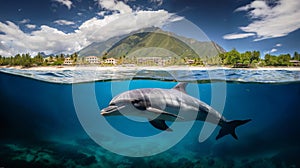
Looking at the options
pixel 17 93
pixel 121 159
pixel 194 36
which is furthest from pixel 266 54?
pixel 17 93

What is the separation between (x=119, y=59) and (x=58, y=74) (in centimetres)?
546

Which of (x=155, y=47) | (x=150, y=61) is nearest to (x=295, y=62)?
(x=155, y=47)

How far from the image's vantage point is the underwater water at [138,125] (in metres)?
11.0

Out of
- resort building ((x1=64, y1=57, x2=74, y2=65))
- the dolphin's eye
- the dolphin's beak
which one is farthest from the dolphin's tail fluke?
resort building ((x1=64, y1=57, x2=74, y2=65))

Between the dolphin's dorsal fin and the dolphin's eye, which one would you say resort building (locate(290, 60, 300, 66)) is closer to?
the dolphin's dorsal fin

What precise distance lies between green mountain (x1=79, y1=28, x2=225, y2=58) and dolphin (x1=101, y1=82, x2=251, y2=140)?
3817 mm

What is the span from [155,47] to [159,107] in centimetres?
645

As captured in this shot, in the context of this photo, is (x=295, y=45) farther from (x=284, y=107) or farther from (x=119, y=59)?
(x=284, y=107)

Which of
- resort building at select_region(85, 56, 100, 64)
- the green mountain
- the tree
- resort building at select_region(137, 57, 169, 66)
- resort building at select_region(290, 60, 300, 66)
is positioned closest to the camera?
the green mountain

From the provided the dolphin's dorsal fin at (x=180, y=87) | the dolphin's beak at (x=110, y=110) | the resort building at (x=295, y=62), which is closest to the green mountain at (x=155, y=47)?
the dolphin's dorsal fin at (x=180, y=87)

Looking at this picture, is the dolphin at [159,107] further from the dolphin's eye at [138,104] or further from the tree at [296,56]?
the tree at [296,56]

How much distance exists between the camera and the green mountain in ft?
26.9

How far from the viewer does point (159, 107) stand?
398 centimetres

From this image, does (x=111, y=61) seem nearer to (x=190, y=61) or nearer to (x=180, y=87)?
(x=190, y=61)
